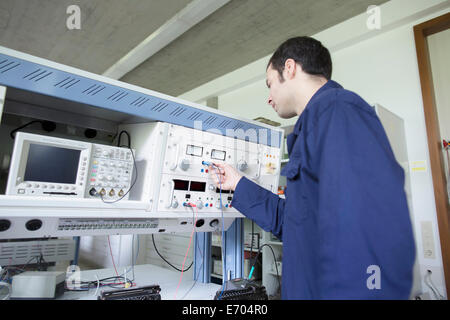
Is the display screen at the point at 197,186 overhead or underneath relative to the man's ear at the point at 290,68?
underneath

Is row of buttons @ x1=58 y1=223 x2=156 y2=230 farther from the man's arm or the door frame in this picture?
the door frame

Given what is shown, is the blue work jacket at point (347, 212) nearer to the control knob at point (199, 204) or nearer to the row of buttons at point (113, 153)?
the control knob at point (199, 204)

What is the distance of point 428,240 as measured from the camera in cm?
196

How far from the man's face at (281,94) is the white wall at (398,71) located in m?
1.65

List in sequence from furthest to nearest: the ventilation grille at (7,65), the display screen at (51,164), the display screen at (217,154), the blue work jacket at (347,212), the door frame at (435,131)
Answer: the door frame at (435,131) < the display screen at (217,154) < the display screen at (51,164) < the ventilation grille at (7,65) < the blue work jacket at (347,212)

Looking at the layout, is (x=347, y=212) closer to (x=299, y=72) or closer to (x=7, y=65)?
(x=299, y=72)

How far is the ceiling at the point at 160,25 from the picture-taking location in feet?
8.05

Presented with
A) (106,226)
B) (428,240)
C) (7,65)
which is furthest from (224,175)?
(428,240)

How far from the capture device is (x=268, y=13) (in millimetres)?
2527

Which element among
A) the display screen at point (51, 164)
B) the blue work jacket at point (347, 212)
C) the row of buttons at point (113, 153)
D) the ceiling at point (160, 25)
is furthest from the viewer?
the ceiling at point (160, 25)

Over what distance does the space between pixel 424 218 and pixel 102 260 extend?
14.1 ft

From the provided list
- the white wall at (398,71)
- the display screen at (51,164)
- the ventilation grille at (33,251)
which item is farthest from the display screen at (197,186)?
the ventilation grille at (33,251)

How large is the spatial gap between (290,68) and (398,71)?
185 centimetres

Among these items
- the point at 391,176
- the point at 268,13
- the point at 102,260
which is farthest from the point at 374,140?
the point at 102,260
